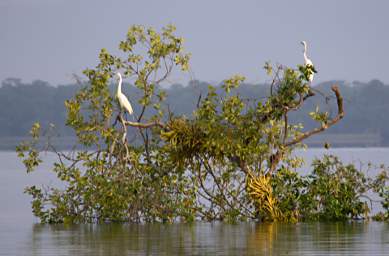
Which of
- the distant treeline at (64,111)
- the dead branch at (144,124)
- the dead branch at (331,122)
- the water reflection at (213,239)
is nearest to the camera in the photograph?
the water reflection at (213,239)

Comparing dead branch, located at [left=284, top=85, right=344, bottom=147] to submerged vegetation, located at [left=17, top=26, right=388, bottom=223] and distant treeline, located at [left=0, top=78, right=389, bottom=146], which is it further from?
distant treeline, located at [left=0, top=78, right=389, bottom=146]

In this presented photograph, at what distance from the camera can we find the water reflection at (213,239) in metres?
14.0

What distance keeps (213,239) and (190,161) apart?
9.62 feet

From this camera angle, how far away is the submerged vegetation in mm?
18172

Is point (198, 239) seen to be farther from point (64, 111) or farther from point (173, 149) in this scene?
point (64, 111)

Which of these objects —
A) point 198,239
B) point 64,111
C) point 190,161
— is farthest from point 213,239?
point 64,111

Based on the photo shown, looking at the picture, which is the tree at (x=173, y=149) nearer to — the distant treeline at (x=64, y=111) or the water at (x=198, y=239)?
the water at (x=198, y=239)

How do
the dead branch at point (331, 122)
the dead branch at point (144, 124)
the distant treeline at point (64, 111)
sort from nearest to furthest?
the dead branch at point (331, 122), the dead branch at point (144, 124), the distant treeline at point (64, 111)

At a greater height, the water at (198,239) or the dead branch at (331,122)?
the dead branch at (331,122)

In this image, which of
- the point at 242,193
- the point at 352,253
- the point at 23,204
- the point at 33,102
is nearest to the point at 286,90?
the point at 242,193

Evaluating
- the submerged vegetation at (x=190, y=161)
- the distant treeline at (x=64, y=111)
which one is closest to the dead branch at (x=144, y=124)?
the submerged vegetation at (x=190, y=161)

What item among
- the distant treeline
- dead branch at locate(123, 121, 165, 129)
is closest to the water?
dead branch at locate(123, 121, 165, 129)

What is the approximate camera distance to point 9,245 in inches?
606

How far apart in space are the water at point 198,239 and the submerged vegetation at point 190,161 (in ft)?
1.52
